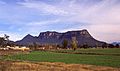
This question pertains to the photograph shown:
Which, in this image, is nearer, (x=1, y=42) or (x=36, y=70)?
(x=36, y=70)

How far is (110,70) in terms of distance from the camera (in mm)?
35562

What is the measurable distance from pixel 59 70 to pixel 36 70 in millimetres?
3094

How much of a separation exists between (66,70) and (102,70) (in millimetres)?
5325

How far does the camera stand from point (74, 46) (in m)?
166

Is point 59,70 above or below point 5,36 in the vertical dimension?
below

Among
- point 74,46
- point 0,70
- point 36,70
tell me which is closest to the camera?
point 0,70

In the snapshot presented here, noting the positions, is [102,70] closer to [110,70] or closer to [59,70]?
[110,70]

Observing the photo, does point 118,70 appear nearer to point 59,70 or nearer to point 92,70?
point 92,70

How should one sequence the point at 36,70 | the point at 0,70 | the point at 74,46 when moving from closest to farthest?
the point at 0,70 < the point at 36,70 < the point at 74,46

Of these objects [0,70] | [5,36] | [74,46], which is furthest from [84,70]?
[5,36]

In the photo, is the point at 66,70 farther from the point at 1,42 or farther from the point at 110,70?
the point at 1,42

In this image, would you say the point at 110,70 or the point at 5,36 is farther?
the point at 5,36

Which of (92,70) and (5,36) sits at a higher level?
(5,36)

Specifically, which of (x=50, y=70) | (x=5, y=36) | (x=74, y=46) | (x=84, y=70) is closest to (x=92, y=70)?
(x=84, y=70)
